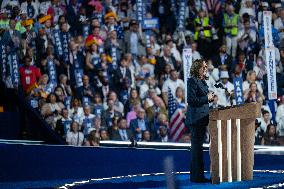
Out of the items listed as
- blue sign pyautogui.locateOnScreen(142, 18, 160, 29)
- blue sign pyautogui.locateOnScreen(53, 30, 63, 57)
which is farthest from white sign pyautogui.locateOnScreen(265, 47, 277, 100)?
blue sign pyautogui.locateOnScreen(53, 30, 63, 57)

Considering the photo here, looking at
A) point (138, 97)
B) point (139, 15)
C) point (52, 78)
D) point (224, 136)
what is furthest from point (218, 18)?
point (224, 136)

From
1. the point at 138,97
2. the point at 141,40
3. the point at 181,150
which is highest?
the point at 141,40

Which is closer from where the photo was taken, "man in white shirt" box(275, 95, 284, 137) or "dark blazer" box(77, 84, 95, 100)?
"man in white shirt" box(275, 95, 284, 137)

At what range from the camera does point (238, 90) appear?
1203 cm

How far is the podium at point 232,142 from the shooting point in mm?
6969

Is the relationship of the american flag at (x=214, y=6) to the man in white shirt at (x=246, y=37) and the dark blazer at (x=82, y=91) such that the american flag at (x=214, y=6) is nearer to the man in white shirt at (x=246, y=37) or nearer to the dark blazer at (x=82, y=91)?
the man in white shirt at (x=246, y=37)

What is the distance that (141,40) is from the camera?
41.0 feet

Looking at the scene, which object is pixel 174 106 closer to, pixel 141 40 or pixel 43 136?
pixel 141 40

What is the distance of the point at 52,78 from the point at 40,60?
1.28 ft

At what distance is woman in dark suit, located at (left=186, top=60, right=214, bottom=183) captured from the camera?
6949 millimetres

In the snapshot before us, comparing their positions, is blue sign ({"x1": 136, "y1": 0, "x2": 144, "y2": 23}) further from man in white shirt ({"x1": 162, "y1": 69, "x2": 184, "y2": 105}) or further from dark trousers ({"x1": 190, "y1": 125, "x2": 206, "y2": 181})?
dark trousers ({"x1": 190, "y1": 125, "x2": 206, "y2": 181})

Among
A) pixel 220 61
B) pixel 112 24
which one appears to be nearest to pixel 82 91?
pixel 112 24

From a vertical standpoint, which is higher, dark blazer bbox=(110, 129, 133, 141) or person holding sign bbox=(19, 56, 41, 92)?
person holding sign bbox=(19, 56, 41, 92)

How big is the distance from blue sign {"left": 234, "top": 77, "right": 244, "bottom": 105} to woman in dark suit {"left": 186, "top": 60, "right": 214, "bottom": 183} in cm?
501
